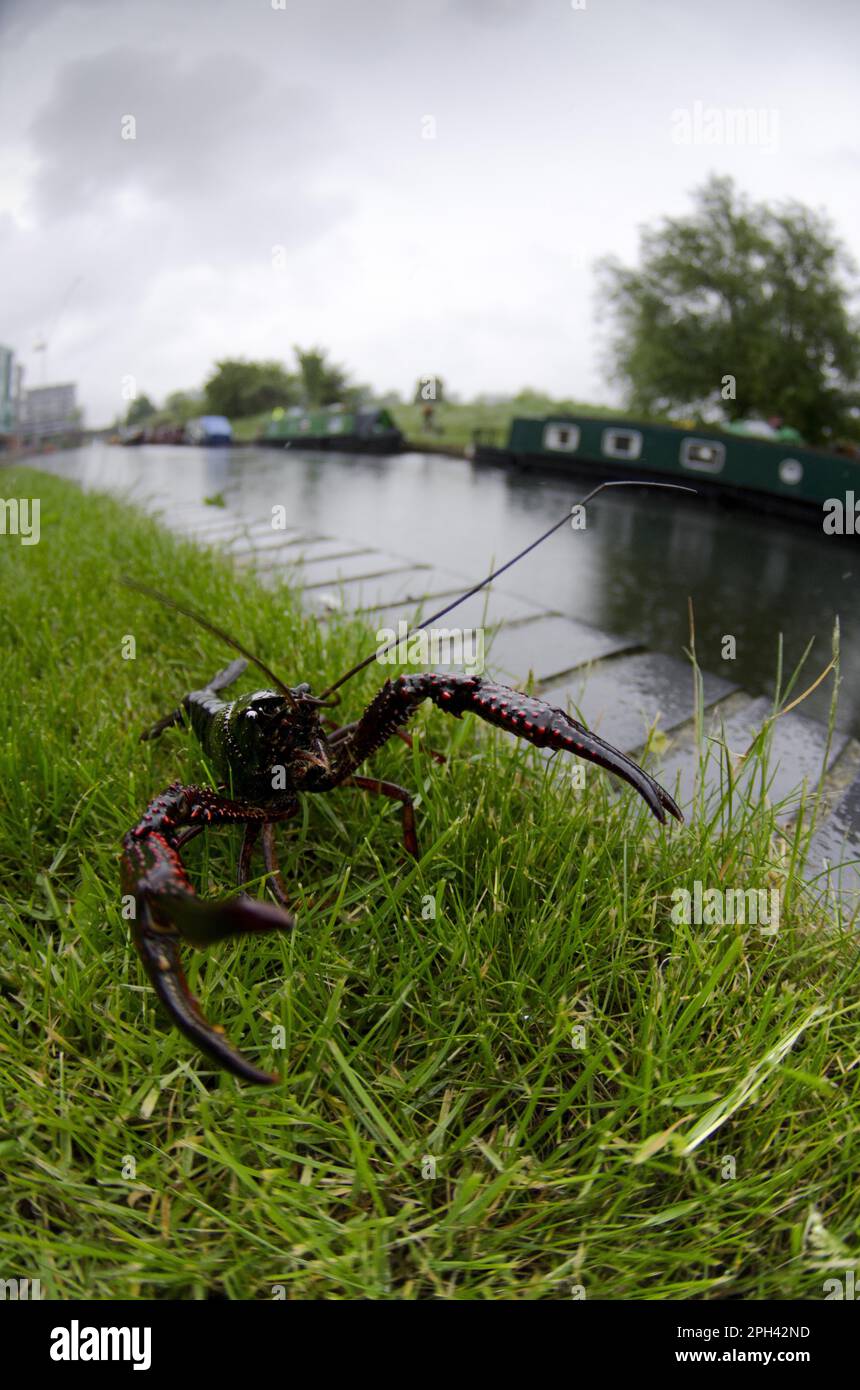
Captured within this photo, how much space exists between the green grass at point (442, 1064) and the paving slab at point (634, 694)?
0.76m

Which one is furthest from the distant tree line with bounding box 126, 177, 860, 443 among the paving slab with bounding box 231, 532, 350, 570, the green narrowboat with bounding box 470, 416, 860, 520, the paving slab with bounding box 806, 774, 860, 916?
the paving slab with bounding box 806, 774, 860, 916

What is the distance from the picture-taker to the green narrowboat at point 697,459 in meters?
9.62

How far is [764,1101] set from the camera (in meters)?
1.54

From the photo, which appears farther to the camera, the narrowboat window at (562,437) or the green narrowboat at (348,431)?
the green narrowboat at (348,431)

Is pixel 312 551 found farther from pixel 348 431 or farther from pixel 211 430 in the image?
pixel 211 430

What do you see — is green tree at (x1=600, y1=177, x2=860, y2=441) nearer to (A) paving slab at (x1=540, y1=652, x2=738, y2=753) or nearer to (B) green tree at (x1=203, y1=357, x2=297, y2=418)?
(B) green tree at (x1=203, y1=357, x2=297, y2=418)

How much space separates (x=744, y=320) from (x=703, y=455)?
13.4m

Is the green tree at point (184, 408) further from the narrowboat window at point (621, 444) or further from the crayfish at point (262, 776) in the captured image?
Result: the crayfish at point (262, 776)

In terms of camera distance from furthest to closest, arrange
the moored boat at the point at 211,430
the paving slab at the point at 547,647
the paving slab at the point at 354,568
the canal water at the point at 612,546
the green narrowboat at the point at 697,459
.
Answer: the moored boat at the point at 211,430
the green narrowboat at the point at 697,459
the paving slab at the point at 354,568
the canal water at the point at 612,546
the paving slab at the point at 547,647

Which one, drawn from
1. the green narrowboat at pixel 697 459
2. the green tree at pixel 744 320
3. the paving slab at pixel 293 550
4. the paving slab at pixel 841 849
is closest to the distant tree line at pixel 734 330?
the green tree at pixel 744 320

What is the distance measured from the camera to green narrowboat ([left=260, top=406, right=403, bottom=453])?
14.8 metres

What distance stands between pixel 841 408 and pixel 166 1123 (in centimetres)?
2426

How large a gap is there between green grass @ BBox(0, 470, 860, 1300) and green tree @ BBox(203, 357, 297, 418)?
17.9 meters

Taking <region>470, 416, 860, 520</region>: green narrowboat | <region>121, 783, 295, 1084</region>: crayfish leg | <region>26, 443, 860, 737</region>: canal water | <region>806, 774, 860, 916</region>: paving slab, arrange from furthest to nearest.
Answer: <region>470, 416, 860, 520</region>: green narrowboat
<region>26, 443, 860, 737</region>: canal water
<region>806, 774, 860, 916</region>: paving slab
<region>121, 783, 295, 1084</region>: crayfish leg
